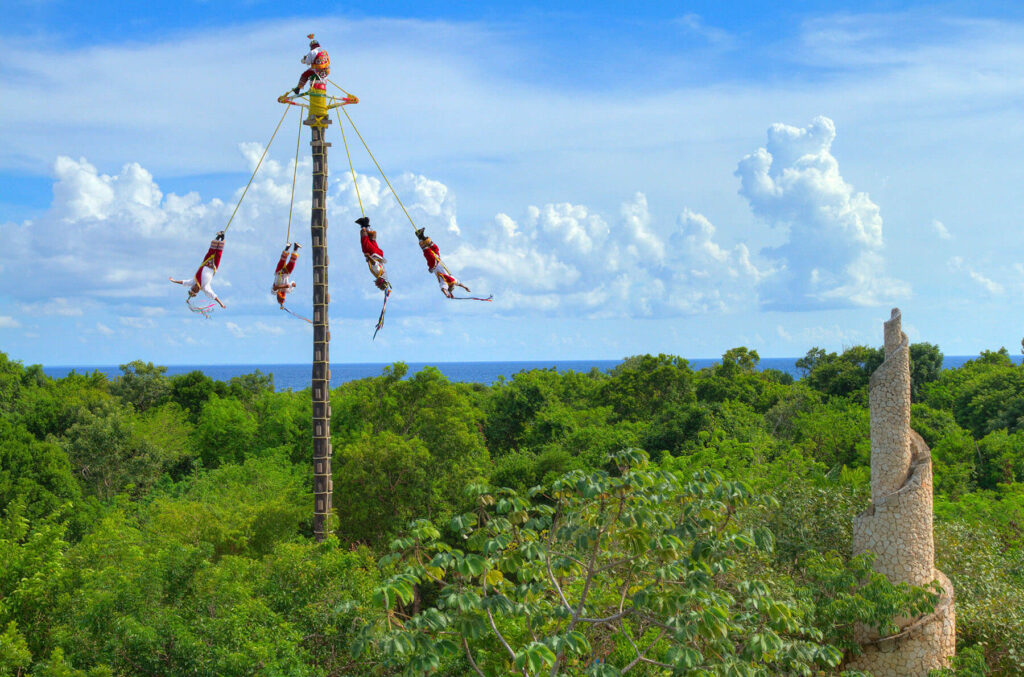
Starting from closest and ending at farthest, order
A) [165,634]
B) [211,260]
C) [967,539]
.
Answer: [165,634] → [211,260] → [967,539]

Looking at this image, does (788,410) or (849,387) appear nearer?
(788,410)

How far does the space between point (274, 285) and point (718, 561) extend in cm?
1007

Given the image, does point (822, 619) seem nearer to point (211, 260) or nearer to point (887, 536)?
point (887, 536)

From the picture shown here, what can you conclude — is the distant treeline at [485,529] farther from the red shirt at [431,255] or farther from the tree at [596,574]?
the red shirt at [431,255]

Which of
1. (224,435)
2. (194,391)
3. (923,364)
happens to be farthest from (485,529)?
(923,364)

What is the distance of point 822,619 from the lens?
1177 cm

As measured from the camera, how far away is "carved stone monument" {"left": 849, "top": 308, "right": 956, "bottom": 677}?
12.2m

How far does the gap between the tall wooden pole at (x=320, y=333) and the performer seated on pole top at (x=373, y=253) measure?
2.51 feet

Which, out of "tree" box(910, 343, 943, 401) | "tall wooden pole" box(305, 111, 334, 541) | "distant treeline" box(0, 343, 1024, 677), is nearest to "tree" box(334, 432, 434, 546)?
"distant treeline" box(0, 343, 1024, 677)

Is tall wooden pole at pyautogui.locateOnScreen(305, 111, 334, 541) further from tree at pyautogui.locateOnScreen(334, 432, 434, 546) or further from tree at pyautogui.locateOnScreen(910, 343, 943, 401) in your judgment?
tree at pyautogui.locateOnScreen(910, 343, 943, 401)

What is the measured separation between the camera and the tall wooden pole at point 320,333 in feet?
47.0

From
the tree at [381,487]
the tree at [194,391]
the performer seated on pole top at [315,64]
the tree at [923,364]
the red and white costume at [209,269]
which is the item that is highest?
the performer seated on pole top at [315,64]

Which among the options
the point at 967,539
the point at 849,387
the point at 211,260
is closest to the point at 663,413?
the point at 849,387

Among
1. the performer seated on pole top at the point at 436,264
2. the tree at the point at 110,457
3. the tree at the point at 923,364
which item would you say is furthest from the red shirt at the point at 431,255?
the tree at the point at 923,364
